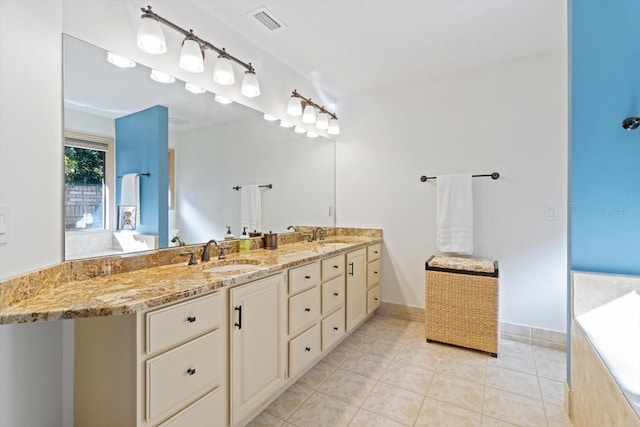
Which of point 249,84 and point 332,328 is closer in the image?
point 249,84

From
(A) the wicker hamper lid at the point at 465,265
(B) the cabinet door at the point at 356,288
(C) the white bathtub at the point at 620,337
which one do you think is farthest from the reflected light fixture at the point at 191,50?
(C) the white bathtub at the point at 620,337

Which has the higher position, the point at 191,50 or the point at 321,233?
the point at 191,50

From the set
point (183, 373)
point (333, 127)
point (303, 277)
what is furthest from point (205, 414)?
point (333, 127)

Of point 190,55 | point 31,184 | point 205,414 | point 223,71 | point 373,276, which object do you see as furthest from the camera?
point 373,276

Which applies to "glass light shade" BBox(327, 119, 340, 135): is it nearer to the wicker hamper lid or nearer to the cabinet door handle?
the wicker hamper lid

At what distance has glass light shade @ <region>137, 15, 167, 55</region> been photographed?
149 cm

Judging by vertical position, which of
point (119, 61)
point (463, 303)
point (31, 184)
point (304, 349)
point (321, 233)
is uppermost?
point (119, 61)

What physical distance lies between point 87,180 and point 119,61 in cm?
63

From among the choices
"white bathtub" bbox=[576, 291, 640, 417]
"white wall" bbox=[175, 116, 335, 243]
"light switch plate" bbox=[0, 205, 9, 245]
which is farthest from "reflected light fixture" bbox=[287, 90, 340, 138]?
"white bathtub" bbox=[576, 291, 640, 417]

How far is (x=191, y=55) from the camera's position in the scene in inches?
66.7

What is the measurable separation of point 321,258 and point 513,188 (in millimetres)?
1809

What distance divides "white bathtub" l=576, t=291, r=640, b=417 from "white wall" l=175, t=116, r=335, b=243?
2131 mm

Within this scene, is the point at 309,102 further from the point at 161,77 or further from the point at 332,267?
the point at 332,267

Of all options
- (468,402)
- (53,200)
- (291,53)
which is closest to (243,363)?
(53,200)
